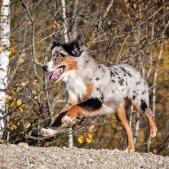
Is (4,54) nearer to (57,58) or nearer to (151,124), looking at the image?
(57,58)

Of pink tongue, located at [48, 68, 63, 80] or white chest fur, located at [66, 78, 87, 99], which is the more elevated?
pink tongue, located at [48, 68, 63, 80]

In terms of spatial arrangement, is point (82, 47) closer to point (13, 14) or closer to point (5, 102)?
point (5, 102)

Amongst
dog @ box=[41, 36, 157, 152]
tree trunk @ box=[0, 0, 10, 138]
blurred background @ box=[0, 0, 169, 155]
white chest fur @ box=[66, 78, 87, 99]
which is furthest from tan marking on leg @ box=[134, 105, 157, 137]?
tree trunk @ box=[0, 0, 10, 138]

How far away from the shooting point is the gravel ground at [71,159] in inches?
348

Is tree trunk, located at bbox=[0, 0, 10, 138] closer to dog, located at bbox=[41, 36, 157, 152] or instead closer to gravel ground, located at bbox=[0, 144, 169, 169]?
dog, located at bbox=[41, 36, 157, 152]

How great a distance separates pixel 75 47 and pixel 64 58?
0.29 meters

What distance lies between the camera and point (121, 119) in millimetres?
11781

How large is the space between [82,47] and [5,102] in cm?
235

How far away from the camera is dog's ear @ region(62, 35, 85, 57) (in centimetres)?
1081

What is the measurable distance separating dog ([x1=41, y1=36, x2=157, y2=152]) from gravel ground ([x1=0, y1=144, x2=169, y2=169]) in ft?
2.38

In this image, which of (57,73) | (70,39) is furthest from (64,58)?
(70,39)

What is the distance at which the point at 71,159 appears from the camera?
945 centimetres

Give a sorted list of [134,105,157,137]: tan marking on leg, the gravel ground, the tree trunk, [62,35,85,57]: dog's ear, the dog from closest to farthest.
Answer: the gravel ground < the dog < [62,35,85,57]: dog's ear < [134,105,157,137]: tan marking on leg < the tree trunk

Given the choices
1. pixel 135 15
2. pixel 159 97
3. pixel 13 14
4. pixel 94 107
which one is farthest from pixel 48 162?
pixel 159 97
